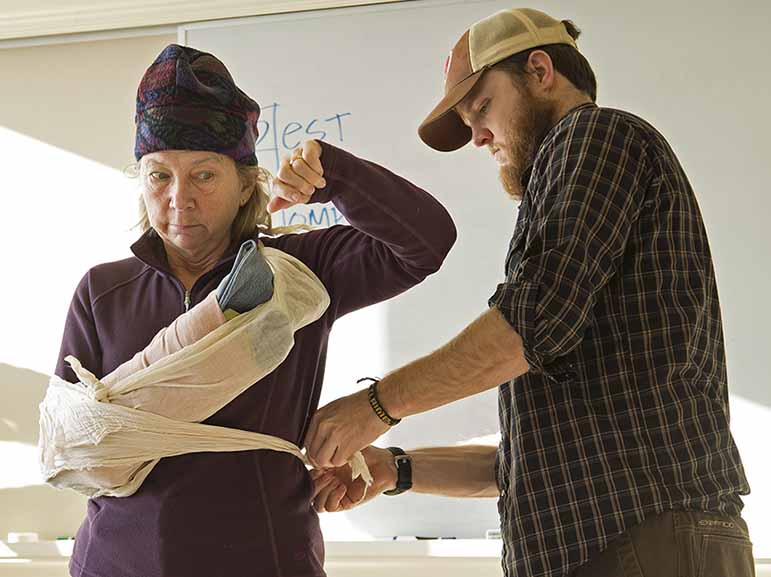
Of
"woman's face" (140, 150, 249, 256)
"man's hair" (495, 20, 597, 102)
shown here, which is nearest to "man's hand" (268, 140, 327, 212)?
"woman's face" (140, 150, 249, 256)

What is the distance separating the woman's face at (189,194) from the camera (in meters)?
1.37

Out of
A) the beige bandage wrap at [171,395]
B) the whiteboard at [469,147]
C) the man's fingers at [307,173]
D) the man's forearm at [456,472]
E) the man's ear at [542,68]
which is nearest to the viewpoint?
the beige bandage wrap at [171,395]

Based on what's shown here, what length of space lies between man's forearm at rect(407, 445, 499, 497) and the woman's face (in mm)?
599

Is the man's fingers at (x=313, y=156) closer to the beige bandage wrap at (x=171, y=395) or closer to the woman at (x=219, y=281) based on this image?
the woman at (x=219, y=281)

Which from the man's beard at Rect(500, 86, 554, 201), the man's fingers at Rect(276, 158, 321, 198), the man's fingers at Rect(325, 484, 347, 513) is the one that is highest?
the man's beard at Rect(500, 86, 554, 201)

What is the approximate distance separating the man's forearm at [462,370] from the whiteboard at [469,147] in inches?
47.4

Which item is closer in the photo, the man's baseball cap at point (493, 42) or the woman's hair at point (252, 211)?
the woman's hair at point (252, 211)

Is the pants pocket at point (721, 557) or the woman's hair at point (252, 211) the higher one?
the woman's hair at point (252, 211)

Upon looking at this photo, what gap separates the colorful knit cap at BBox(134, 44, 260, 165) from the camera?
1.35m

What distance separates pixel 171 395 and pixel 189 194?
0.31m

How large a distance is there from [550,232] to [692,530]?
43 cm

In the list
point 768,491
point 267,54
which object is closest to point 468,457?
point 768,491

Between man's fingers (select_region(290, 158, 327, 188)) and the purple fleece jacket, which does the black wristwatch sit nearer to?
the purple fleece jacket

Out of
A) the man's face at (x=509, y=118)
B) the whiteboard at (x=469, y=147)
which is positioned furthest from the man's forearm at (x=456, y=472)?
the whiteboard at (x=469, y=147)
